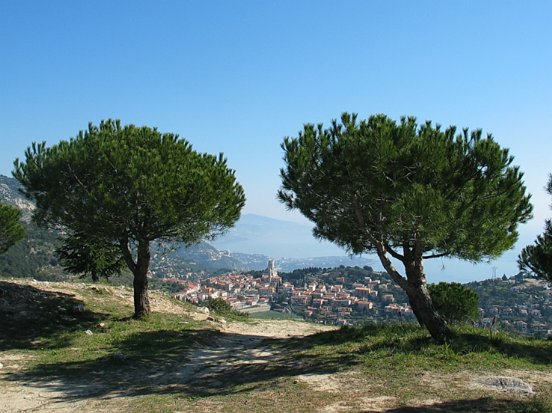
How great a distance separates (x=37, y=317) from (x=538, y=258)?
2028 cm

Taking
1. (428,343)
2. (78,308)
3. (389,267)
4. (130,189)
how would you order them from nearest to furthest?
(428,343), (389,267), (130,189), (78,308)

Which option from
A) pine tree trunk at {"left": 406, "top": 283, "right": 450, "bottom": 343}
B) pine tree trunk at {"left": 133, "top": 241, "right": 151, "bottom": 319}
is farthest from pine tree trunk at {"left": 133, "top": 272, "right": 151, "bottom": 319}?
pine tree trunk at {"left": 406, "top": 283, "right": 450, "bottom": 343}

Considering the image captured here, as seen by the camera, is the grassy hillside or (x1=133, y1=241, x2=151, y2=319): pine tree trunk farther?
(x1=133, y1=241, x2=151, y2=319): pine tree trunk

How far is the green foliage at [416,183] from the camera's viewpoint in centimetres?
1121

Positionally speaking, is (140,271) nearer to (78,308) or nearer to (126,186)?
(78,308)

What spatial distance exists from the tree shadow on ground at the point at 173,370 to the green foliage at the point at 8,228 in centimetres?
1618

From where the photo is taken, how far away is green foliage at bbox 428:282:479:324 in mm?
17516

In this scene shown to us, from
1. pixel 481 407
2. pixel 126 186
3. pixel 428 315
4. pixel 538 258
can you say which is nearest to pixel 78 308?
pixel 126 186

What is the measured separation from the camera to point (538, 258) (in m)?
18.0

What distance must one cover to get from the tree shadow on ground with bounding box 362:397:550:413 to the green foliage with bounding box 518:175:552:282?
1119 centimetres

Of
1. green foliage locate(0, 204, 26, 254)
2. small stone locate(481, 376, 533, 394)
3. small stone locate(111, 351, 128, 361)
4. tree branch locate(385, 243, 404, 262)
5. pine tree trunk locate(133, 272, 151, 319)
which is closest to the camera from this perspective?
small stone locate(481, 376, 533, 394)

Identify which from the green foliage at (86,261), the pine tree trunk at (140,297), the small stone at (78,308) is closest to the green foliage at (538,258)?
the pine tree trunk at (140,297)

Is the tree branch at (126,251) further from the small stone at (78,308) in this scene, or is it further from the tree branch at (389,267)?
the tree branch at (389,267)

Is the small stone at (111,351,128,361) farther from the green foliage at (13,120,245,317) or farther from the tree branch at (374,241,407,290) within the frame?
the tree branch at (374,241,407,290)
